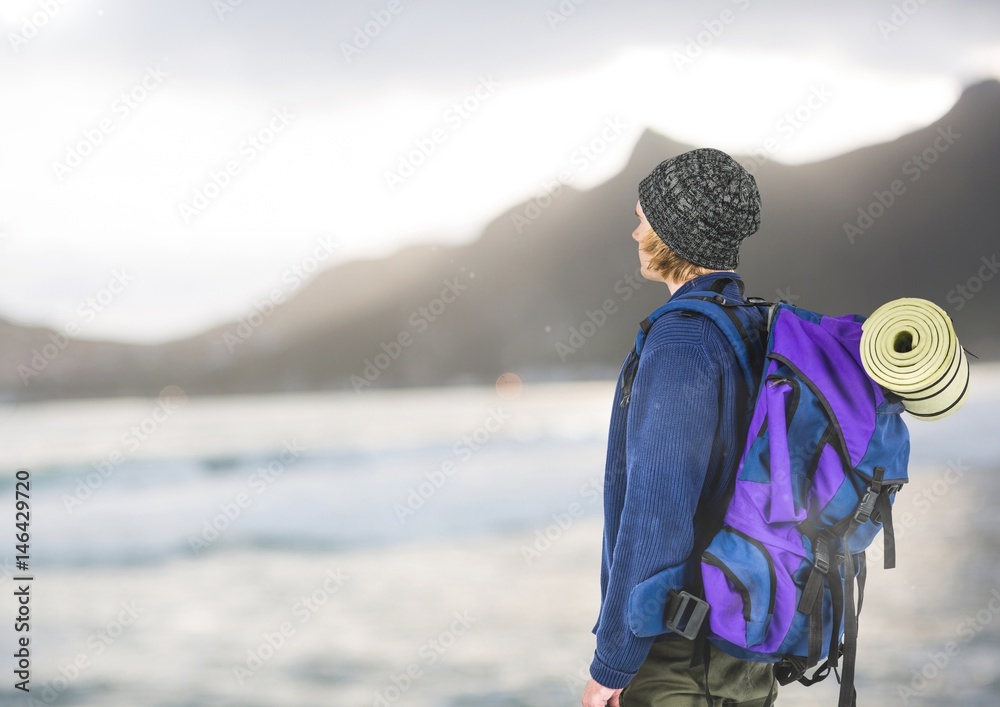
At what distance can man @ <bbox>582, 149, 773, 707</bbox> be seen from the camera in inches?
42.7

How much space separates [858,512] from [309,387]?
234 ft

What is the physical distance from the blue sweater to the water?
8.48 feet

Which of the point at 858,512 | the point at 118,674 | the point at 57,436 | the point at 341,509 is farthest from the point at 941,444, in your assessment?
the point at 57,436

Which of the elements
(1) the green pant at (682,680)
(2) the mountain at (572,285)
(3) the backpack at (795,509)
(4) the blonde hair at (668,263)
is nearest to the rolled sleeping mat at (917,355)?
(3) the backpack at (795,509)

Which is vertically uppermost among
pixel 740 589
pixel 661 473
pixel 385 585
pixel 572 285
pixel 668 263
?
pixel 572 285

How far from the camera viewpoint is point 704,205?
118cm

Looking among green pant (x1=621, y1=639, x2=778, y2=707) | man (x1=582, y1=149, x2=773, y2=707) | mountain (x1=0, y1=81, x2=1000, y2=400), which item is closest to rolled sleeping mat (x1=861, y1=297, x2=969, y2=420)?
man (x1=582, y1=149, x2=773, y2=707)

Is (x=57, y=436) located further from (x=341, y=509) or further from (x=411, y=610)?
(x=411, y=610)

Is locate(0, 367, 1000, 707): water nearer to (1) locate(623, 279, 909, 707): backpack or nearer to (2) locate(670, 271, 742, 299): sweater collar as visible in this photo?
(1) locate(623, 279, 909, 707): backpack

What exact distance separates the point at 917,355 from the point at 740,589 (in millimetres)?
367

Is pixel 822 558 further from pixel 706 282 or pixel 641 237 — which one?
pixel 641 237

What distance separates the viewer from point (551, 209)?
297 feet

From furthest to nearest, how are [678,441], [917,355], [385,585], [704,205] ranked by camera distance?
[385,585] → [704,205] → [678,441] → [917,355]

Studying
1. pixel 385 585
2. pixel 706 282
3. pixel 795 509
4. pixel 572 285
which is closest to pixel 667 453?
pixel 795 509
